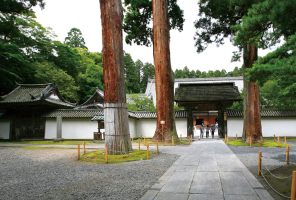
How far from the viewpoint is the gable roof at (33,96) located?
20.5 meters

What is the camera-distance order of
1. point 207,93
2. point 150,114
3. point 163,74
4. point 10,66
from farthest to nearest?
point 150,114 < point 10,66 < point 207,93 < point 163,74

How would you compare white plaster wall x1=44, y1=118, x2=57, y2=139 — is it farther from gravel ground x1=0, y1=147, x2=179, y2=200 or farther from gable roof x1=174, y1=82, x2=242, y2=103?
gravel ground x1=0, y1=147, x2=179, y2=200

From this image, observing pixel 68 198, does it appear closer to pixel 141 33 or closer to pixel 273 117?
pixel 141 33

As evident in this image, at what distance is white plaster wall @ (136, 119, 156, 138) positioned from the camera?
24.8 meters

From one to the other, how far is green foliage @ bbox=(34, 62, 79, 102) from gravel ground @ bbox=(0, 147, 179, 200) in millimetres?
23158

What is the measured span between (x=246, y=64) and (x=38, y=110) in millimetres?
19754

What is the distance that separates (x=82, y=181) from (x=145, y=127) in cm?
1920

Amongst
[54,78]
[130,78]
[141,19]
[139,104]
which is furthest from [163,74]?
[130,78]

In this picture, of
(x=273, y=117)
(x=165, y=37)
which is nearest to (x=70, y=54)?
(x=165, y=37)

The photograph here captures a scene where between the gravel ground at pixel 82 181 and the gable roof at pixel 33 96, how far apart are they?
14.0 metres

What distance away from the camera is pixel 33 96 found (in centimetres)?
2066

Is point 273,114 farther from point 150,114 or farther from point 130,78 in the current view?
point 130,78

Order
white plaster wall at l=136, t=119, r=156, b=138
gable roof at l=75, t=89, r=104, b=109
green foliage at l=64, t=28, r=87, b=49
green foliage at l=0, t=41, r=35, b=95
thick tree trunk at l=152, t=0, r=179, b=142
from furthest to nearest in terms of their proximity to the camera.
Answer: green foliage at l=64, t=28, r=87, b=49 < gable roof at l=75, t=89, r=104, b=109 < white plaster wall at l=136, t=119, r=156, b=138 < green foliage at l=0, t=41, r=35, b=95 < thick tree trunk at l=152, t=0, r=179, b=142

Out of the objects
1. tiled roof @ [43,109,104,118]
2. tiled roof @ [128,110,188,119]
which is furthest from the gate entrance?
tiled roof @ [43,109,104,118]
